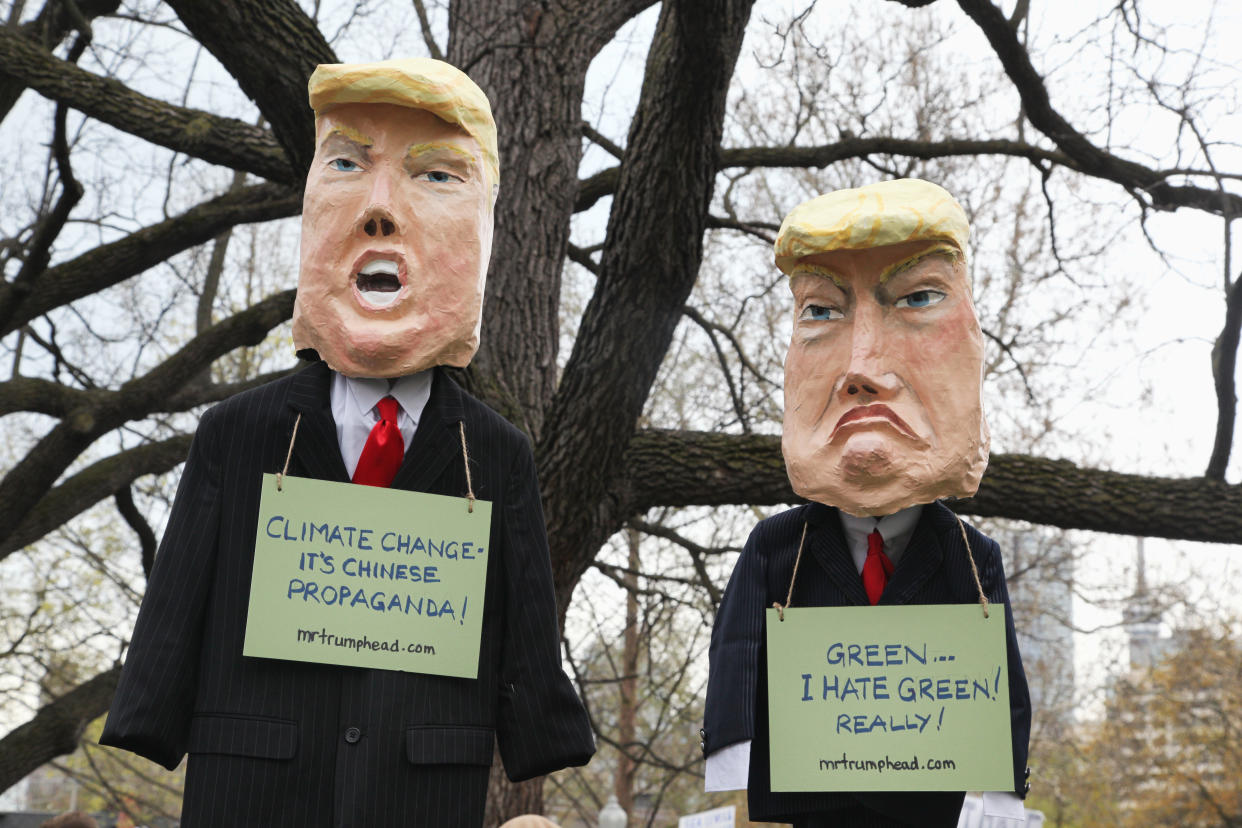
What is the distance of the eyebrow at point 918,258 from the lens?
2.68 m

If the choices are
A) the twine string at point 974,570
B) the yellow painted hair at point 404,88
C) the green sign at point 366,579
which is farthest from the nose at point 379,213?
the twine string at point 974,570

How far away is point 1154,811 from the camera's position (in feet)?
47.6

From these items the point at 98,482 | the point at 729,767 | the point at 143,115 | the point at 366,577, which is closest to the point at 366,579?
the point at 366,577

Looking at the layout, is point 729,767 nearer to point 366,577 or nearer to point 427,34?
point 366,577

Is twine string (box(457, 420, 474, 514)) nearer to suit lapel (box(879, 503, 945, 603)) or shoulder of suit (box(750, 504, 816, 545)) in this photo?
shoulder of suit (box(750, 504, 816, 545))

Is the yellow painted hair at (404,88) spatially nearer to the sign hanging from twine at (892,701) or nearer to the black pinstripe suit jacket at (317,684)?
the black pinstripe suit jacket at (317,684)

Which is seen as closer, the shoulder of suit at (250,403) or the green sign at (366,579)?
the green sign at (366,579)

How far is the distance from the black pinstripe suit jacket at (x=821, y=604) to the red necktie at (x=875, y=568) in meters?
0.02

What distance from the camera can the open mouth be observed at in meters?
2.58

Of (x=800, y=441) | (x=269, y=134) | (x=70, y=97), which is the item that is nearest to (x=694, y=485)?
(x=800, y=441)

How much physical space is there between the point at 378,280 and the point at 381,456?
0.37 meters

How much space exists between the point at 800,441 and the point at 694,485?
2.09m

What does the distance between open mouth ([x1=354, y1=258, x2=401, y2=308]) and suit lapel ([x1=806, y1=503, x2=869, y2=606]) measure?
1049mm

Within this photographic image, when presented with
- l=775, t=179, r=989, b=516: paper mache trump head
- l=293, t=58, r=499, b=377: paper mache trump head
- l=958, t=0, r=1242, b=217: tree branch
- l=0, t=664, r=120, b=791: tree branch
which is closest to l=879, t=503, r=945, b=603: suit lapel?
l=775, t=179, r=989, b=516: paper mache trump head
